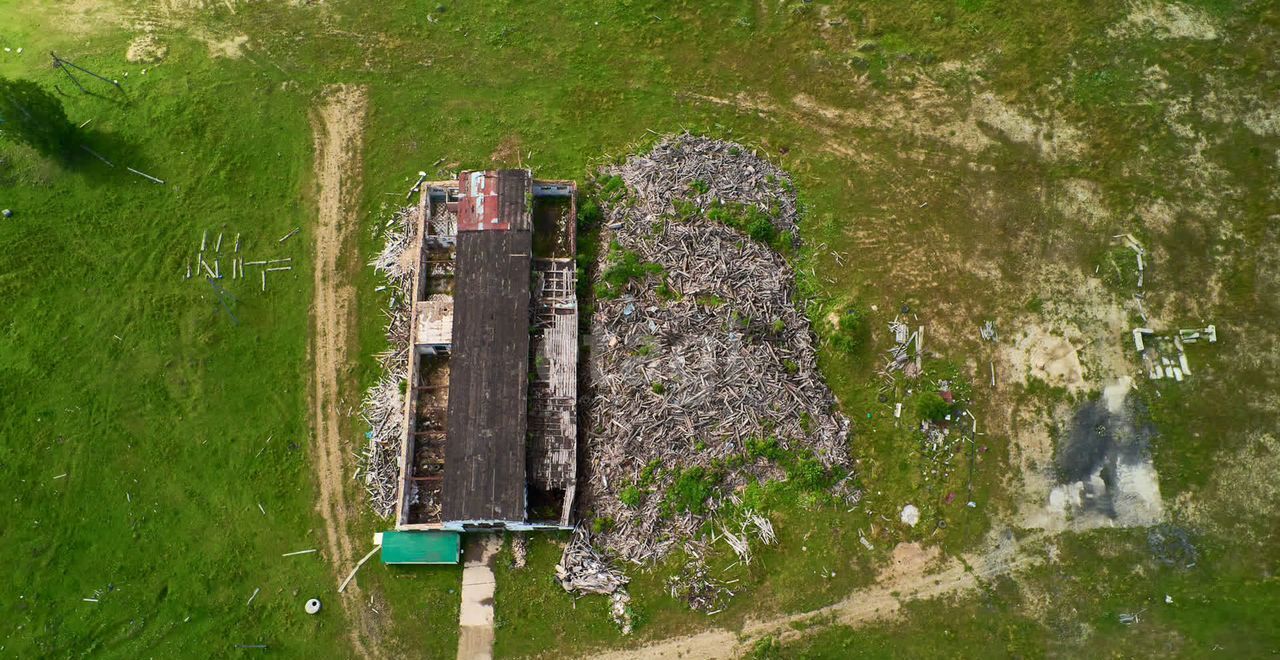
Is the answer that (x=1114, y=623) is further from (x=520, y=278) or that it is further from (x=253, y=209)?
(x=253, y=209)

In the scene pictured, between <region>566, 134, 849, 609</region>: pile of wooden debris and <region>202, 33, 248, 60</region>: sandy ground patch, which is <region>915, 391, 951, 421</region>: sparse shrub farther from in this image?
<region>202, 33, 248, 60</region>: sandy ground patch

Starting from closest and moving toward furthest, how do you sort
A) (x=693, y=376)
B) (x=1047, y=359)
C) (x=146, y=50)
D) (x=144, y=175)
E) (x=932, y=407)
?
(x=932, y=407) → (x=693, y=376) → (x=1047, y=359) → (x=144, y=175) → (x=146, y=50)

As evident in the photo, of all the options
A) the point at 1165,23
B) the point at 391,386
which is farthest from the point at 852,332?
the point at 1165,23

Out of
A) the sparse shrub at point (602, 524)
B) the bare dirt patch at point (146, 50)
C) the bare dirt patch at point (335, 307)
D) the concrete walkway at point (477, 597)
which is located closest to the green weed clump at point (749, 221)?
the sparse shrub at point (602, 524)

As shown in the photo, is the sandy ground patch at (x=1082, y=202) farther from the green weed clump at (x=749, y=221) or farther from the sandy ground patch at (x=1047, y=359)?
the green weed clump at (x=749, y=221)

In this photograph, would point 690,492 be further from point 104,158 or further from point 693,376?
point 104,158

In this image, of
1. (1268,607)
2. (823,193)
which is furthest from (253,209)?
(1268,607)
